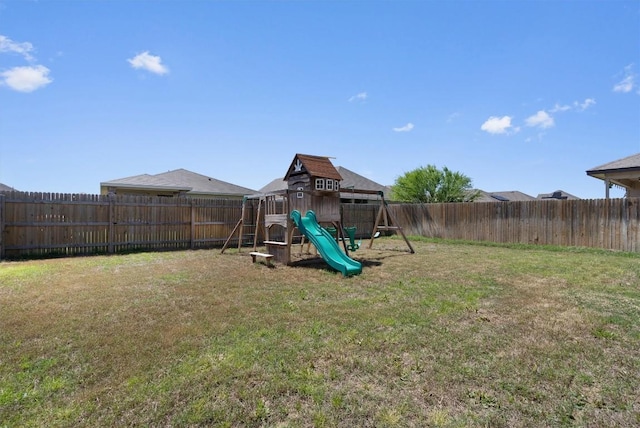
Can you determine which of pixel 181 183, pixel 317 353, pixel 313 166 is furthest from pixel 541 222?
pixel 181 183

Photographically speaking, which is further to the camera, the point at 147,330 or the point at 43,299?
the point at 43,299

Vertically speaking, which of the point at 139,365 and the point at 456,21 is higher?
the point at 456,21

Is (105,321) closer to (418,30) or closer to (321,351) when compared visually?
(321,351)

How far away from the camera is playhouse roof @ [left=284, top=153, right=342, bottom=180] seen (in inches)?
379

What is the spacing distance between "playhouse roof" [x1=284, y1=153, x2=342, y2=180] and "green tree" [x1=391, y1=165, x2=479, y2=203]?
1305cm

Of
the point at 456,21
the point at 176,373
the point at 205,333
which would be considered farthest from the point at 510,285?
the point at 456,21

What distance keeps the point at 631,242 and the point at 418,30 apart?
9.33m

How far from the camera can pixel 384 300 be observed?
185 inches

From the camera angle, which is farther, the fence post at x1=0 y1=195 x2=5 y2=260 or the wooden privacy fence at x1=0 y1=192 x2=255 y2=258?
the wooden privacy fence at x1=0 y1=192 x2=255 y2=258

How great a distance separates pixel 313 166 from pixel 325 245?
122 inches

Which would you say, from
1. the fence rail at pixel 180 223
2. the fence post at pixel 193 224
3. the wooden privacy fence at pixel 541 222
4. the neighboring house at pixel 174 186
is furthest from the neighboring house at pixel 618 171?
the neighboring house at pixel 174 186

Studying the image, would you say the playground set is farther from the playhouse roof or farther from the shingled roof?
the shingled roof

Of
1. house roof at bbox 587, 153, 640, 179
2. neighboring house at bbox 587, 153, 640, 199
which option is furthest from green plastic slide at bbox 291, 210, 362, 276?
house roof at bbox 587, 153, 640, 179

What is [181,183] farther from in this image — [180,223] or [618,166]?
[618,166]
